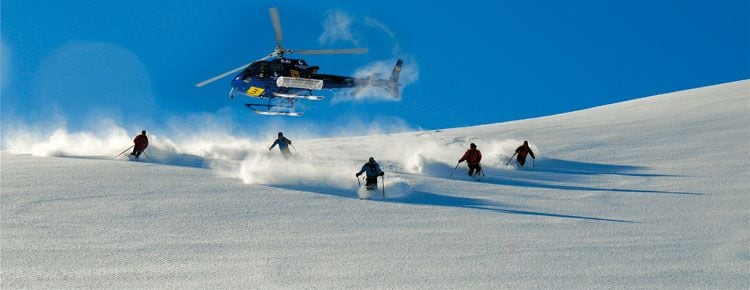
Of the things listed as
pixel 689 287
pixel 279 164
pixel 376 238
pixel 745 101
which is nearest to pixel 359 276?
pixel 376 238

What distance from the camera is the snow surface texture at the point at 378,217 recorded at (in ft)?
31.5

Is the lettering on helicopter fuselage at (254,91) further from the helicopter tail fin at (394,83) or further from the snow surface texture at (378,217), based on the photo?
the helicopter tail fin at (394,83)

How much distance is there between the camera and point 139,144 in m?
18.9

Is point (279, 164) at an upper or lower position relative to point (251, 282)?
upper

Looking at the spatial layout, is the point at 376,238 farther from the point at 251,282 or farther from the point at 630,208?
the point at 630,208

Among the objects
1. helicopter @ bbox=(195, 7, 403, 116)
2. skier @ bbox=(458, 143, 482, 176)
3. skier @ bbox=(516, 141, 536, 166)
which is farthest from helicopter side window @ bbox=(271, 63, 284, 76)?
skier @ bbox=(458, 143, 482, 176)

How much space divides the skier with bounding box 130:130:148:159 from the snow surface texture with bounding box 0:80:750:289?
0.96 feet

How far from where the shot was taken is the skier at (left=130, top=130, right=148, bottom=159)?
61.9ft

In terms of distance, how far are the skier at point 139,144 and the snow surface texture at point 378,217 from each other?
293 millimetres

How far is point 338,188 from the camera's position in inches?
619

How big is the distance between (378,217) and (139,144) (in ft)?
27.4

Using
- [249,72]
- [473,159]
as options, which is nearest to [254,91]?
[249,72]

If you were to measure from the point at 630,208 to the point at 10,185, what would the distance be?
37.1 feet

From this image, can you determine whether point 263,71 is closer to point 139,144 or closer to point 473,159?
point 139,144
